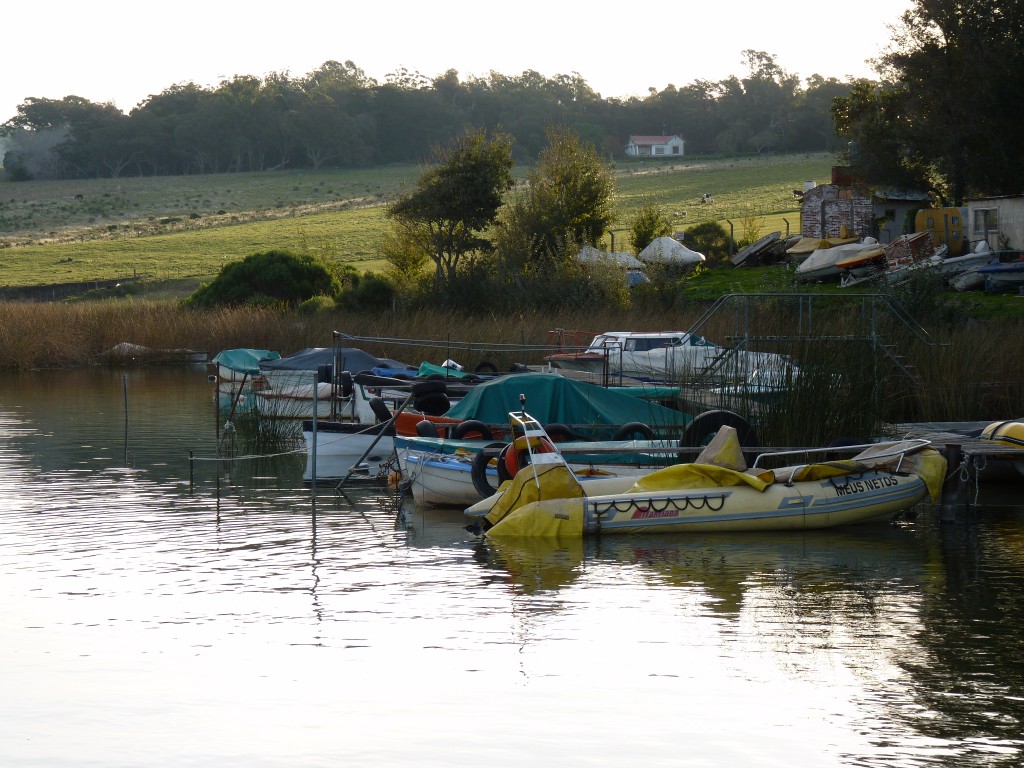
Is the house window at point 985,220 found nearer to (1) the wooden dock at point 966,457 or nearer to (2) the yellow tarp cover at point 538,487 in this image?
(1) the wooden dock at point 966,457

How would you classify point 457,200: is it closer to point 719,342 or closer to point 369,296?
point 369,296

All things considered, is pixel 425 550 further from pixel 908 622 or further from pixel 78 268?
pixel 78 268

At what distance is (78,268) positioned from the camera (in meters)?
77.3

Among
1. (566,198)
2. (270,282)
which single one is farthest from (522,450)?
(270,282)

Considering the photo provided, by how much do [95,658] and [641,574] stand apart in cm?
634

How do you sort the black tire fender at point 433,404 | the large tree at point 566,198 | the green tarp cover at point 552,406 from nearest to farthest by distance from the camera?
1. the green tarp cover at point 552,406
2. the black tire fender at point 433,404
3. the large tree at point 566,198

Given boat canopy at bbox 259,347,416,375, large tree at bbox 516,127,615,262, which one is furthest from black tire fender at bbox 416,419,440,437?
large tree at bbox 516,127,615,262

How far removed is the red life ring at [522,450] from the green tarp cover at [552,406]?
3.49 m

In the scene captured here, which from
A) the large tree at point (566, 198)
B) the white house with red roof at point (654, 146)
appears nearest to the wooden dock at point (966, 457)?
the large tree at point (566, 198)

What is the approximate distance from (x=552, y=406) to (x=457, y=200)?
1268 inches

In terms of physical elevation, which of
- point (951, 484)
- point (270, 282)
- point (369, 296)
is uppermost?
point (270, 282)

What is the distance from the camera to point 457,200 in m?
54.3

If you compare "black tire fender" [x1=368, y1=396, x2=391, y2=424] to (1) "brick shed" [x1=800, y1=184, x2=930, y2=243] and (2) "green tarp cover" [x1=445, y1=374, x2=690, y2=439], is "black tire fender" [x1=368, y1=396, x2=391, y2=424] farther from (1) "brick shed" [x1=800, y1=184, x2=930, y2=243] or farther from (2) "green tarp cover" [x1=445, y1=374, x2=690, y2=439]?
(1) "brick shed" [x1=800, y1=184, x2=930, y2=243]

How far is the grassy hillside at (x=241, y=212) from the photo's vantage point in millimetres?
78438
